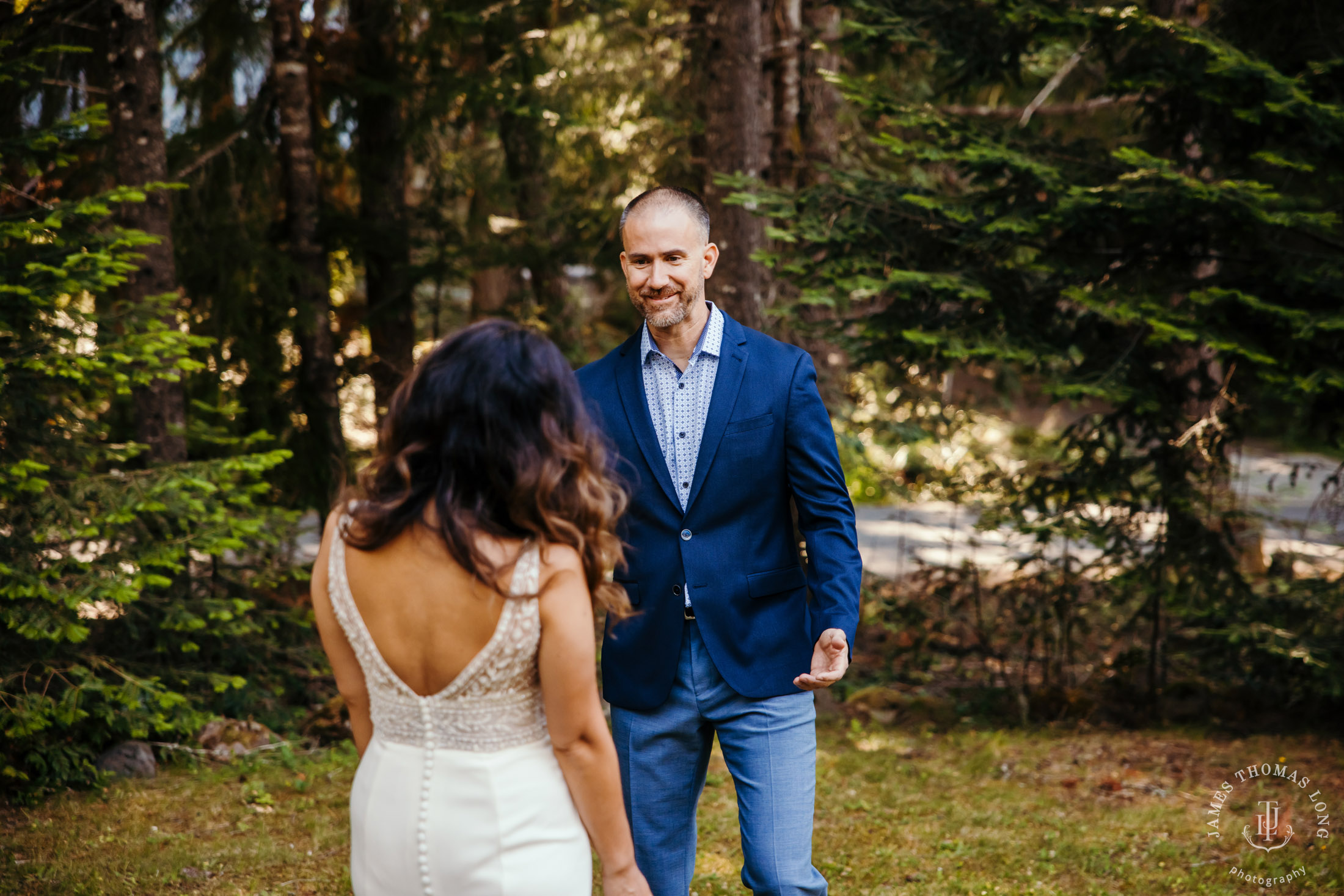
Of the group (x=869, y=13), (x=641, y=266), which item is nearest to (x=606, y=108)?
(x=869, y=13)

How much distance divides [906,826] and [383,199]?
19.9 ft

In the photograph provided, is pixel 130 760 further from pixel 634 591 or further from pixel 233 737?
pixel 634 591

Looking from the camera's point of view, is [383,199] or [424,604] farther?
[383,199]

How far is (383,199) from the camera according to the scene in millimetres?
7824

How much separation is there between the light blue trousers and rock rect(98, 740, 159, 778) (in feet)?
10.8

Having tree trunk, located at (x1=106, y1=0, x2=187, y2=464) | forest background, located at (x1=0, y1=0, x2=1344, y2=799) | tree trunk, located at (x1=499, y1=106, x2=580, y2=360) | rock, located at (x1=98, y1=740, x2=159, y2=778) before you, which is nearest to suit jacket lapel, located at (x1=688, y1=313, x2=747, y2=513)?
forest background, located at (x1=0, y1=0, x2=1344, y2=799)

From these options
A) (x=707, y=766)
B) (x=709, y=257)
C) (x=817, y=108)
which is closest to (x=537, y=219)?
(x=817, y=108)

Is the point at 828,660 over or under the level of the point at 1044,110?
under

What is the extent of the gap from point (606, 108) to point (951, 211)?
14.7 feet

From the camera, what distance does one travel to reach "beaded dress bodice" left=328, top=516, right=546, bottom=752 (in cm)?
159

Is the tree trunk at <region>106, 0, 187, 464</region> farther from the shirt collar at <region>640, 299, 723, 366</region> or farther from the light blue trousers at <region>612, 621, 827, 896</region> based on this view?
the light blue trousers at <region>612, 621, 827, 896</region>

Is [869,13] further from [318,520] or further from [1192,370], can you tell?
[318,520]

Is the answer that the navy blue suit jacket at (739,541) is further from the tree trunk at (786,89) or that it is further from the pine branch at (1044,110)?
the pine branch at (1044,110)

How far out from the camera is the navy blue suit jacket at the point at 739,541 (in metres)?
2.45
